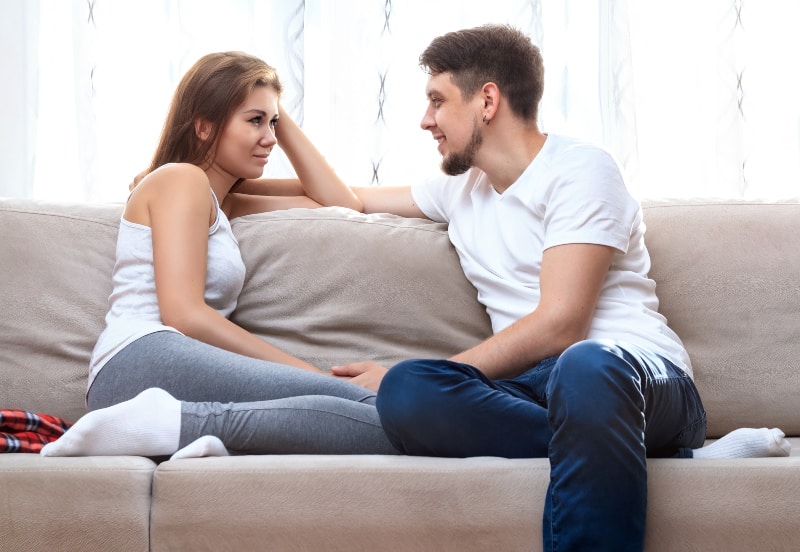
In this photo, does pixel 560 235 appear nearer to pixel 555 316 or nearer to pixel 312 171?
pixel 555 316

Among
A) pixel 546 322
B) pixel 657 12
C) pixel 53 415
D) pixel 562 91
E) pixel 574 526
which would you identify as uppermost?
pixel 657 12

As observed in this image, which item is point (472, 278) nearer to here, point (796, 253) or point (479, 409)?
point (479, 409)

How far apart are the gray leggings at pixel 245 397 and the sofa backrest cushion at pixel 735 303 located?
724mm

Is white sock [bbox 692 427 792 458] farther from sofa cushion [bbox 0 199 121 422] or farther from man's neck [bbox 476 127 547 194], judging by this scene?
sofa cushion [bbox 0 199 121 422]

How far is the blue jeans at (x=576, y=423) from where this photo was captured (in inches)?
42.8

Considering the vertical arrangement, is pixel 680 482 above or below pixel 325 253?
below

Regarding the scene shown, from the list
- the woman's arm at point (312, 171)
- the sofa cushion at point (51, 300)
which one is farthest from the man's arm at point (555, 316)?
the sofa cushion at point (51, 300)

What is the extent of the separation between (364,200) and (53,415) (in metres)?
0.81

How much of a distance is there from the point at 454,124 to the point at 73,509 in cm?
106

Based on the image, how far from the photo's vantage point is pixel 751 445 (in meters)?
1.26

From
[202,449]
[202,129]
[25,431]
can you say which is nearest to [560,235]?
[202,449]

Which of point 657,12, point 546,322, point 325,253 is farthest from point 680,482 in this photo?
point 657,12

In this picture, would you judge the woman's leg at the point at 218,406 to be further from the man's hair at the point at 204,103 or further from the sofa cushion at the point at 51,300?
the man's hair at the point at 204,103

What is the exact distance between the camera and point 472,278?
1776 millimetres
